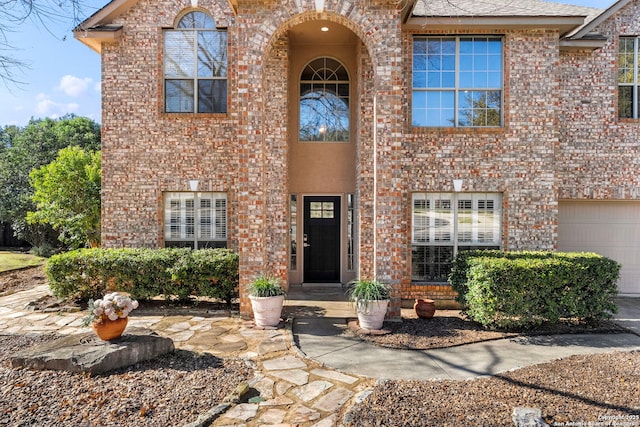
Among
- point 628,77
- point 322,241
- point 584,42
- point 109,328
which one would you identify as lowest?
point 109,328

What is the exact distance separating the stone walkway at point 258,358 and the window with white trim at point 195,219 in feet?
6.34

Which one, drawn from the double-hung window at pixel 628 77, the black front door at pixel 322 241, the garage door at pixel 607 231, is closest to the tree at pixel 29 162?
the black front door at pixel 322 241

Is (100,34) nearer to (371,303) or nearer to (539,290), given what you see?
(371,303)

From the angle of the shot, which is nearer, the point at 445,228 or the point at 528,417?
the point at 528,417

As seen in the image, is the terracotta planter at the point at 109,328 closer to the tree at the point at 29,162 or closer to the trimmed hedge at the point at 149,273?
the trimmed hedge at the point at 149,273

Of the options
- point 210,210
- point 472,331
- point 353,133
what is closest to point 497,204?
point 472,331

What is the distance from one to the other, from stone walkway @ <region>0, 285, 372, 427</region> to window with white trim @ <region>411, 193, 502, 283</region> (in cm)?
352

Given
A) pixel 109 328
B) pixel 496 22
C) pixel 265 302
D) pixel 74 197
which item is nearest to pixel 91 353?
pixel 109 328

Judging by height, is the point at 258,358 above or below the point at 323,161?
below

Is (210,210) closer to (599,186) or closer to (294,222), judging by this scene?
(294,222)

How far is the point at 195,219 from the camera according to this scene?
8070 millimetres

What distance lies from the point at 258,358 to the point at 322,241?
14.5 feet

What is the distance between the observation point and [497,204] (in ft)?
24.9

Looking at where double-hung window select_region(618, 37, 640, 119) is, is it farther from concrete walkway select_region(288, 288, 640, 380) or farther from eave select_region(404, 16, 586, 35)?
concrete walkway select_region(288, 288, 640, 380)
